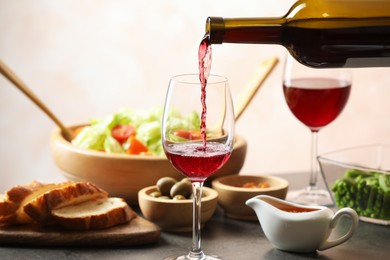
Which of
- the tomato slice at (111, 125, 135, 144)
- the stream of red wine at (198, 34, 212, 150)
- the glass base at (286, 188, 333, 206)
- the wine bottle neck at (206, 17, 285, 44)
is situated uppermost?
the wine bottle neck at (206, 17, 285, 44)

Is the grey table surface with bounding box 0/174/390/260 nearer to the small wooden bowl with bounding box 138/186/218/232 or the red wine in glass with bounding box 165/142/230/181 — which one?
the small wooden bowl with bounding box 138/186/218/232

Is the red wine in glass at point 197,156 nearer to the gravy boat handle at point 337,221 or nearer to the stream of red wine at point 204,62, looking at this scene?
the stream of red wine at point 204,62

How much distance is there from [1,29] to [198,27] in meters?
1.01

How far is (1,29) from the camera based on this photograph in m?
3.66

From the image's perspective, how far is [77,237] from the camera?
1.85m

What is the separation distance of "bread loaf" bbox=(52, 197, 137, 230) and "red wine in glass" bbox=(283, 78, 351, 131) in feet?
1.99

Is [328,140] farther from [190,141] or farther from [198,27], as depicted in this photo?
[190,141]

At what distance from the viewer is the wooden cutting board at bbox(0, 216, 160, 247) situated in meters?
1.85

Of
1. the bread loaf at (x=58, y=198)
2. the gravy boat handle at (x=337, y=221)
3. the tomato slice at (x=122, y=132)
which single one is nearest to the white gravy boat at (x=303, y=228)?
the gravy boat handle at (x=337, y=221)

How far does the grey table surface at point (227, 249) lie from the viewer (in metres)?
1.80

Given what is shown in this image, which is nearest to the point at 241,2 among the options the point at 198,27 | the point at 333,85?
the point at 198,27

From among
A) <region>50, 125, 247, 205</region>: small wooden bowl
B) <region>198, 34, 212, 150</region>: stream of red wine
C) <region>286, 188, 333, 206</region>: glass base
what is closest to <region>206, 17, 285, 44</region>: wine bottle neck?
<region>198, 34, 212, 150</region>: stream of red wine

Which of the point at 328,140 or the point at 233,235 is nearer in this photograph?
the point at 233,235

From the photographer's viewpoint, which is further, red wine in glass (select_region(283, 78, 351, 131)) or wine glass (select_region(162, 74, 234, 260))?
red wine in glass (select_region(283, 78, 351, 131))
